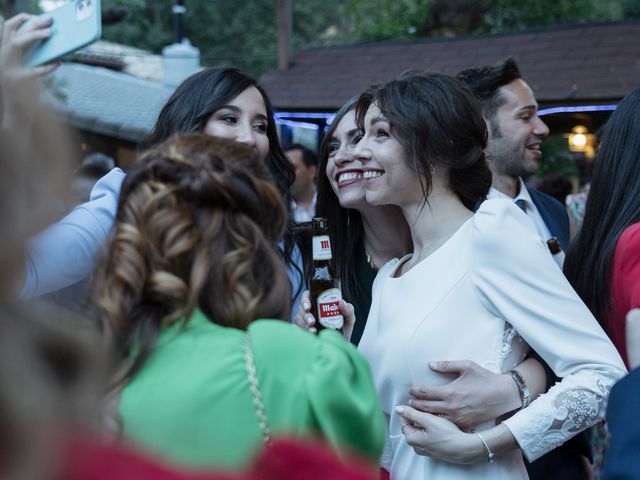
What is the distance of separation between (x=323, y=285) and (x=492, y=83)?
2.26 m

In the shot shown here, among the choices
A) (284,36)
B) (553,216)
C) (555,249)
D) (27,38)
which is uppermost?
(27,38)

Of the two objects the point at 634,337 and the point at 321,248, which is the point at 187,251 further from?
the point at 321,248

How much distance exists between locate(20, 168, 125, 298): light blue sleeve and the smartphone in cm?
47

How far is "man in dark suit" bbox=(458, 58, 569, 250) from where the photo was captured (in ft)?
15.0

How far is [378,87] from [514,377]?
1.28m

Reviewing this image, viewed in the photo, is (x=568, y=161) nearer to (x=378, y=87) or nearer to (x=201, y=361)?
(x=378, y=87)

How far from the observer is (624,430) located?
1.58 meters

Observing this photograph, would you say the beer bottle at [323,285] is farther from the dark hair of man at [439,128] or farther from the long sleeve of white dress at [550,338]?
the long sleeve of white dress at [550,338]

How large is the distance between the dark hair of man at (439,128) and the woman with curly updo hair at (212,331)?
1.20 m

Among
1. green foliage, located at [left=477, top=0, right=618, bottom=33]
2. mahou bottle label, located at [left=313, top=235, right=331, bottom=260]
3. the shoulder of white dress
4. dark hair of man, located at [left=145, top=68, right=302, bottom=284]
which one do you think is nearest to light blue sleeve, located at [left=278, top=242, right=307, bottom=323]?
dark hair of man, located at [left=145, top=68, right=302, bottom=284]

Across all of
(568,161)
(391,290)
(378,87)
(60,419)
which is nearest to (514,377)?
(391,290)

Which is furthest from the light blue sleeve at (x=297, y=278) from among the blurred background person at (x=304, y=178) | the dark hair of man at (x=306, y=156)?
the dark hair of man at (x=306, y=156)

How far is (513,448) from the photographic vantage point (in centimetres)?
236

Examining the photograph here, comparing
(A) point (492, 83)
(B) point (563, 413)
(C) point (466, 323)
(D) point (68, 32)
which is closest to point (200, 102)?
(D) point (68, 32)
